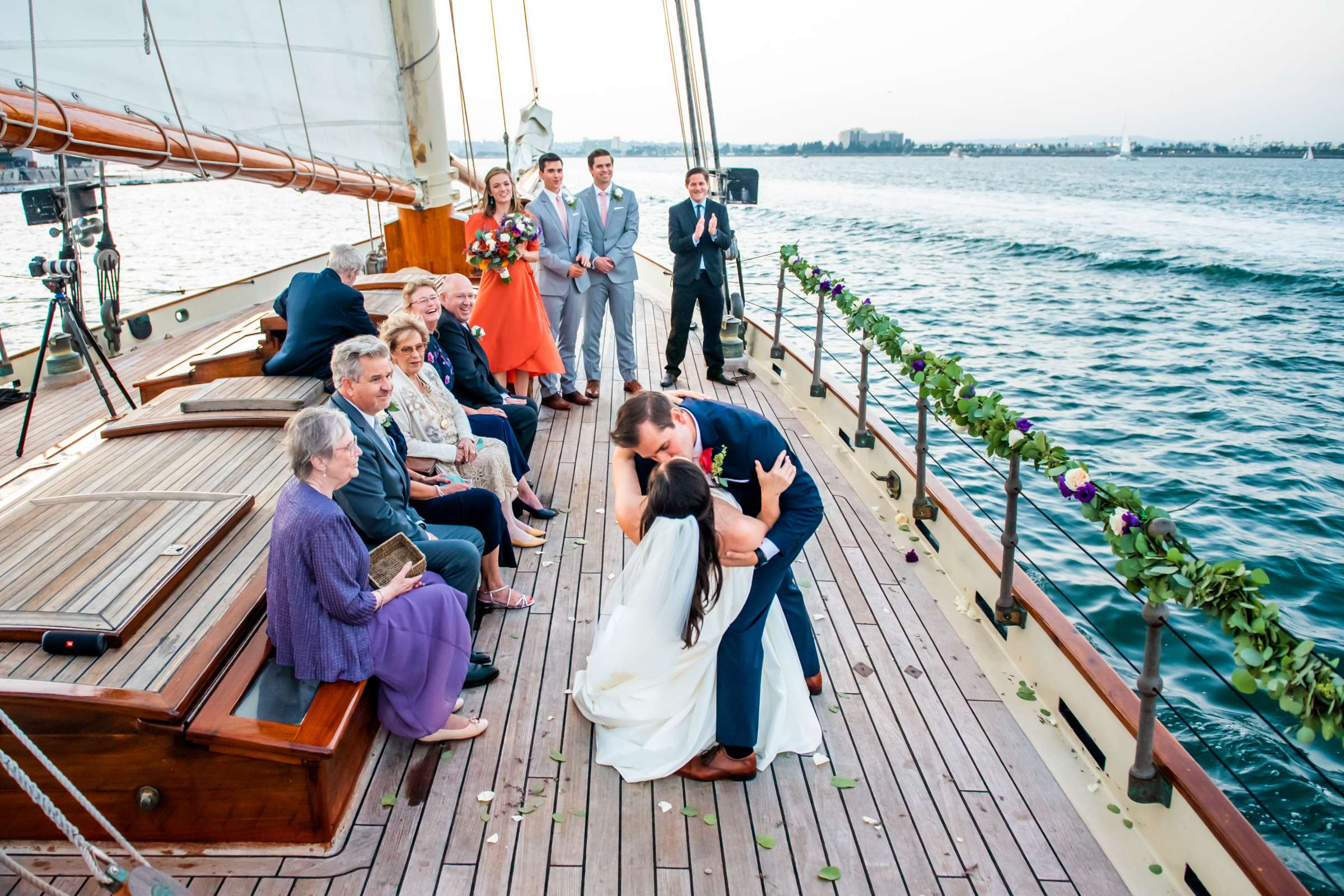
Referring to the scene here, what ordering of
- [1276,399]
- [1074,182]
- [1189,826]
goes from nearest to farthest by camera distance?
1. [1189,826]
2. [1276,399]
3. [1074,182]

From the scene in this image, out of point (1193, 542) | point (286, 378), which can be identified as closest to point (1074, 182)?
point (1193, 542)

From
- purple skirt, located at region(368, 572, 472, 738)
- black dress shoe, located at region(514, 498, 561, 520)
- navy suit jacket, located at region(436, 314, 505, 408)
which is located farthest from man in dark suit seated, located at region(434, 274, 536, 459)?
purple skirt, located at region(368, 572, 472, 738)

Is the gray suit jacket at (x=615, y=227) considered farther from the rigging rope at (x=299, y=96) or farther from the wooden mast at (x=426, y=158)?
the rigging rope at (x=299, y=96)

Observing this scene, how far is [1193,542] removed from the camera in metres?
7.52

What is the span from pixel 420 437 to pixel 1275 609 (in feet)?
10.1

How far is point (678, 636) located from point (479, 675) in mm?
918

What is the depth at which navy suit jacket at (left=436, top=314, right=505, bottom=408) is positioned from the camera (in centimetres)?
457

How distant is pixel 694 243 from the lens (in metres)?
6.47

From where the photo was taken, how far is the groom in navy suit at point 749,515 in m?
2.58

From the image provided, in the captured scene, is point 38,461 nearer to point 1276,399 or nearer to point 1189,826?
point 1189,826

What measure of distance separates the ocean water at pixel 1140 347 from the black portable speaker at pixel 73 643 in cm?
283

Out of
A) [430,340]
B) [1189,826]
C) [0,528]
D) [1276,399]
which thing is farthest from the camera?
[1276,399]

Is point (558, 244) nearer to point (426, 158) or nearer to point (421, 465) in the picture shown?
point (426, 158)

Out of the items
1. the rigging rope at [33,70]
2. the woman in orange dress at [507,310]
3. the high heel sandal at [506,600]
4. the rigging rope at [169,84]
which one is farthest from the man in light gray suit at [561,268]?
the rigging rope at [33,70]
